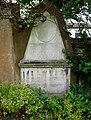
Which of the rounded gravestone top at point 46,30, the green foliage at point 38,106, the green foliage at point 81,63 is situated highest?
the rounded gravestone top at point 46,30

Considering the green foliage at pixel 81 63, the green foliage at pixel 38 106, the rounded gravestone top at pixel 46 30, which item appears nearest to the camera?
the green foliage at pixel 38 106

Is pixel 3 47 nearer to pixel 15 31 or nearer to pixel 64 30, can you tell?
pixel 15 31

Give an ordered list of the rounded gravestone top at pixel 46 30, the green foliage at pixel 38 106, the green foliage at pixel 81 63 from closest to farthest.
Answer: the green foliage at pixel 38 106 → the green foliage at pixel 81 63 → the rounded gravestone top at pixel 46 30

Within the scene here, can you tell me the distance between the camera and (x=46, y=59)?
5.98 metres

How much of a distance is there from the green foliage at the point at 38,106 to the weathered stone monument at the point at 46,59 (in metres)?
0.68

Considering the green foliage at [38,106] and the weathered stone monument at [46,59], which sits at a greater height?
the weathered stone monument at [46,59]

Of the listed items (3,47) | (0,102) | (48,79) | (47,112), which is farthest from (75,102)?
(3,47)

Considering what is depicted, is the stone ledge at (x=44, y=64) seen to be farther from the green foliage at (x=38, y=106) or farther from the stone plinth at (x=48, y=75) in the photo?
the green foliage at (x=38, y=106)

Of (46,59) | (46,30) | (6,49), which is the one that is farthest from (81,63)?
(6,49)

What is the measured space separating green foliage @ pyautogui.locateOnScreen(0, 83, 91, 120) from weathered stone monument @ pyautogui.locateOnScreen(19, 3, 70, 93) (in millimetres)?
679

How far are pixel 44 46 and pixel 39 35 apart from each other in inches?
10.2

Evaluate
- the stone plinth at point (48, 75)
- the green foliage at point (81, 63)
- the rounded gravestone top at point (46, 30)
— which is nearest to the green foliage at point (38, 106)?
the green foliage at point (81, 63)

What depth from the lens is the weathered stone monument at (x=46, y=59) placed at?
233 inches

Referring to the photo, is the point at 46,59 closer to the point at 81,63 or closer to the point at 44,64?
the point at 44,64
